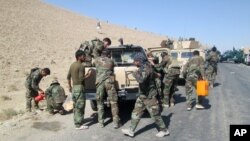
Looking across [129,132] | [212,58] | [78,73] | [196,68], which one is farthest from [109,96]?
[212,58]

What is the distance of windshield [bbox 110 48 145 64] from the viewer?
11.7 metres

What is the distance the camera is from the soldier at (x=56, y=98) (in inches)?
425

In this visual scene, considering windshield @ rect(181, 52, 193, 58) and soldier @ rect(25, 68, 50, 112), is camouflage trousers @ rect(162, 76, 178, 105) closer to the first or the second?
soldier @ rect(25, 68, 50, 112)

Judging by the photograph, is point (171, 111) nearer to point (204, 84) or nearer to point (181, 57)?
point (204, 84)

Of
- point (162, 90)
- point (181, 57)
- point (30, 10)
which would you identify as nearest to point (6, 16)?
point (30, 10)

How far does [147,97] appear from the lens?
8.12 meters

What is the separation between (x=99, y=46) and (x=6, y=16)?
46.3 metres

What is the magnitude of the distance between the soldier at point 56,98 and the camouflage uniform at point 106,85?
Answer: 2074 millimetres

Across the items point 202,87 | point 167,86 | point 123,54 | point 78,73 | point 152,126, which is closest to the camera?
point 78,73

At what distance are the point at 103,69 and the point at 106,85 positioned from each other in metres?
0.40

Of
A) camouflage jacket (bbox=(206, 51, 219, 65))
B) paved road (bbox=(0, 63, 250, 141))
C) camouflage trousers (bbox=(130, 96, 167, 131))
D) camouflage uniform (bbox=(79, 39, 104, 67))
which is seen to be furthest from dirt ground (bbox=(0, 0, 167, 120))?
camouflage jacket (bbox=(206, 51, 219, 65))

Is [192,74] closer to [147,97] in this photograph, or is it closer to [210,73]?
[147,97]

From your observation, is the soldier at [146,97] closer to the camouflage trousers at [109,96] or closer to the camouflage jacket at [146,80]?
the camouflage jacket at [146,80]

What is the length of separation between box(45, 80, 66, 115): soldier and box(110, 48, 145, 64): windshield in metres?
2.05
